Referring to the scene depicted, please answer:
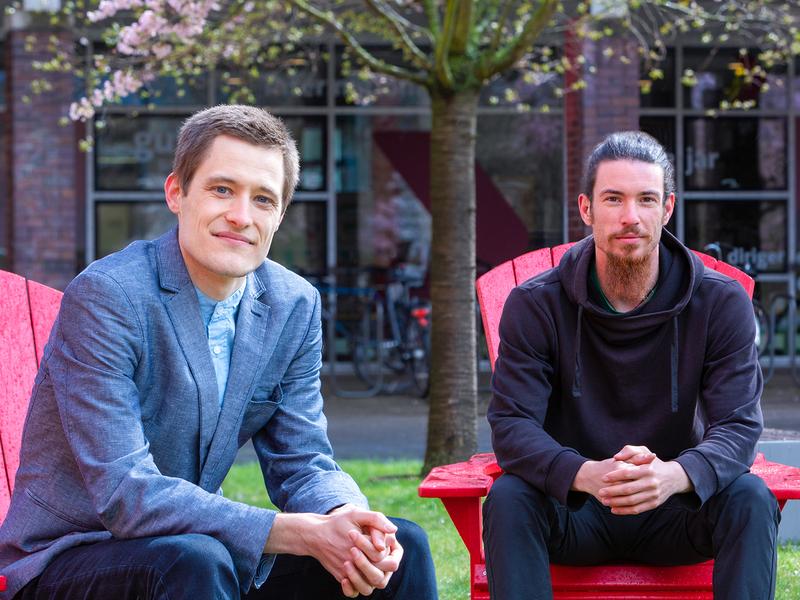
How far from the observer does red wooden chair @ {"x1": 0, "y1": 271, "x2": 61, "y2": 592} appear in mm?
3580

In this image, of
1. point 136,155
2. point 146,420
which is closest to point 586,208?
point 146,420

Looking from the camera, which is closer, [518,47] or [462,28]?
[518,47]

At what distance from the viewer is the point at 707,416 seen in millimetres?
3506

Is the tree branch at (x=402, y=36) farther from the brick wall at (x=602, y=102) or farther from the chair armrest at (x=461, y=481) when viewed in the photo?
the brick wall at (x=602, y=102)

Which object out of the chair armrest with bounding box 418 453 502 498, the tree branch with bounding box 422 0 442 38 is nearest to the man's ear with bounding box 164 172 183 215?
the chair armrest with bounding box 418 453 502 498

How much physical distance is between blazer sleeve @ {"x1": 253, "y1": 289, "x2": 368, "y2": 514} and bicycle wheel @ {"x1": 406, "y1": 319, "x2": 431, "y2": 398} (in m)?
8.73

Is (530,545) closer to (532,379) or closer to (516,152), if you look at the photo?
(532,379)

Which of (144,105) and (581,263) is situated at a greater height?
(144,105)

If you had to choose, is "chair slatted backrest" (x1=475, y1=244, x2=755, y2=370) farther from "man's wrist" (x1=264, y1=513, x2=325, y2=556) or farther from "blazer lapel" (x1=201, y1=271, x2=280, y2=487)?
"man's wrist" (x1=264, y1=513, x2=325, y2=556)

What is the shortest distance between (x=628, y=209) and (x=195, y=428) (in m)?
1.38

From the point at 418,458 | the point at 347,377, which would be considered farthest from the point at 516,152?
the point at 418,458

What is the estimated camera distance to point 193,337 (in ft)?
9.21

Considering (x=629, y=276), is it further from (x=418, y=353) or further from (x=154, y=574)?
(x=418, y=353)

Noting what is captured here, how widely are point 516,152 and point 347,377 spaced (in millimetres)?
2857
